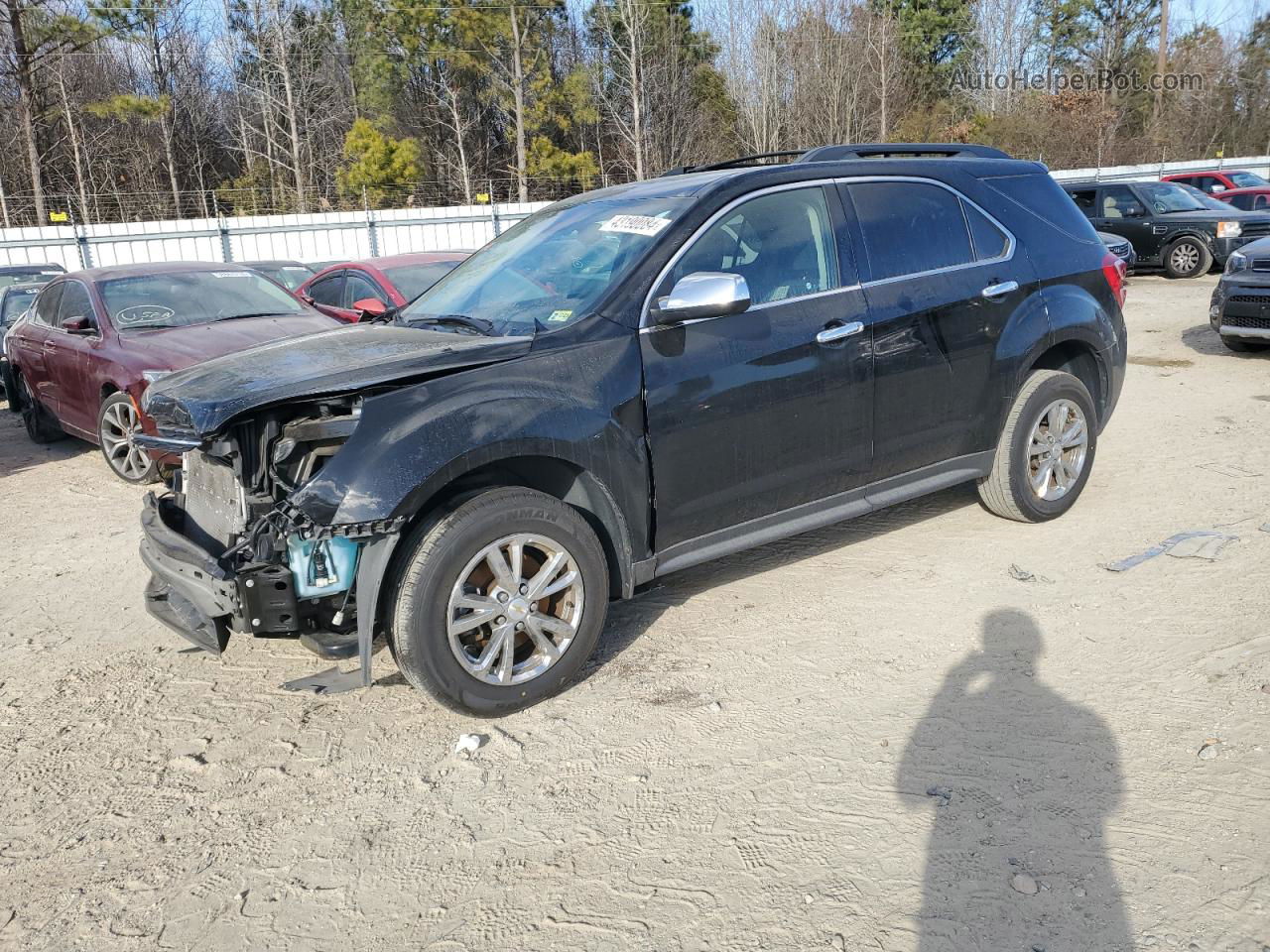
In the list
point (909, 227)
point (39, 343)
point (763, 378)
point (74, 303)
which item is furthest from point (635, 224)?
point (39, 343)

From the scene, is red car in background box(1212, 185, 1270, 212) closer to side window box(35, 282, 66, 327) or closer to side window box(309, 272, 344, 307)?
side window box(309, 272, 344, 307)

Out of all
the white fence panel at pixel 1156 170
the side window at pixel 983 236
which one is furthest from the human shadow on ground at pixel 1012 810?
the white fence panel at pixel 1156 170

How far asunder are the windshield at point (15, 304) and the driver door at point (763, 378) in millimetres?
12078

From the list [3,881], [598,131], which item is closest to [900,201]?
[3,881]

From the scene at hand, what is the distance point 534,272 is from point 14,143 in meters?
40.3

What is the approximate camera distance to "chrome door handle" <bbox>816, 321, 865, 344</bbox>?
440cm

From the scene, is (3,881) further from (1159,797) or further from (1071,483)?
(1071,483)

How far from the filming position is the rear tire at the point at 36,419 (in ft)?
30.0

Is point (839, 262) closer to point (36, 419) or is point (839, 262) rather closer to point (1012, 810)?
point (1012, 810)

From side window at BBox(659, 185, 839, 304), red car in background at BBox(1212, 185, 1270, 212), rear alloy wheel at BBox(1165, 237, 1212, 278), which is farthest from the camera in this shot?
red car in background at BBox(1212, 185, 1270, 212)

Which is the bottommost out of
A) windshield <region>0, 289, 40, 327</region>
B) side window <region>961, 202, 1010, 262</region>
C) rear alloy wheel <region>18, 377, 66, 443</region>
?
rear alloy wheel <region>18, 377, 66, 443</region>

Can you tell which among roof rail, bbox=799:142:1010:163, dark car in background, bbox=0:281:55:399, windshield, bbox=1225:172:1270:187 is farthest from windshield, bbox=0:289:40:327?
windshield, bbox=1225:172:1270:187

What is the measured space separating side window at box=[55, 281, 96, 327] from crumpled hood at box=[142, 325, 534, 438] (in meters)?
4.72

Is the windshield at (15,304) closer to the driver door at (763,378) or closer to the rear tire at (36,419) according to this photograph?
the rear tire at (36,419)
